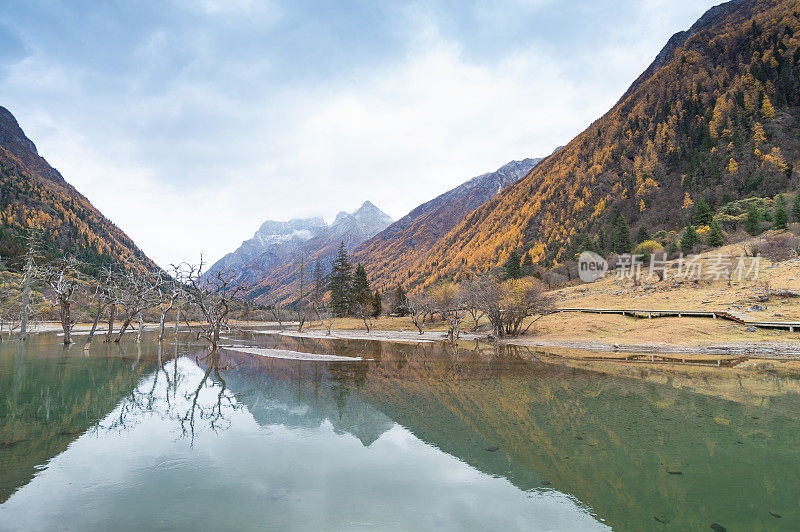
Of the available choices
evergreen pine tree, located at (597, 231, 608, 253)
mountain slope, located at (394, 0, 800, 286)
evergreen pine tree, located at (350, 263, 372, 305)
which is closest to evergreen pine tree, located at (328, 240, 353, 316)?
evergreen pine tree, located at (350, 263, 372, 305)

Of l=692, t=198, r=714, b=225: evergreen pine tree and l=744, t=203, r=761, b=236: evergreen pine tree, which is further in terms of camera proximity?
l=692, t=198, r=714, b=225: evergreen pine tree

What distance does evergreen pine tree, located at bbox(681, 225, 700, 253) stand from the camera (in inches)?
2147

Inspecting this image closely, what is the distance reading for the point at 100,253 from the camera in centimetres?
12600

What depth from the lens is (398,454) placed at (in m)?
9.55

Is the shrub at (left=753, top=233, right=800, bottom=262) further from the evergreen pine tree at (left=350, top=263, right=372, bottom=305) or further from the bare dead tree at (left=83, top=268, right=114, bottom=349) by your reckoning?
the bare dead tree at (left=83, top=268, right=114, bottom=349)

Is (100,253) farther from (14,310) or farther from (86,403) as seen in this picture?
(86,403)

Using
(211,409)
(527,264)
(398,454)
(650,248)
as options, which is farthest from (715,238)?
(211,409)

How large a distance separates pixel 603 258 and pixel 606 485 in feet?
229

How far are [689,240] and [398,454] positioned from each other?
62.2 metres

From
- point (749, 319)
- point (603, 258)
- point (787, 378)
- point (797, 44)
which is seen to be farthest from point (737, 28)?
point (787, 378)

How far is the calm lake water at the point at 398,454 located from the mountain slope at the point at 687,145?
74800mm

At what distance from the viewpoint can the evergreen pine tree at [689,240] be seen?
54.5 metres

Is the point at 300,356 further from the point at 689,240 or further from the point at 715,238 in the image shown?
the point at 689,240

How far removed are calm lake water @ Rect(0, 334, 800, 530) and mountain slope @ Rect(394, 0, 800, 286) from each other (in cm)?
7480
